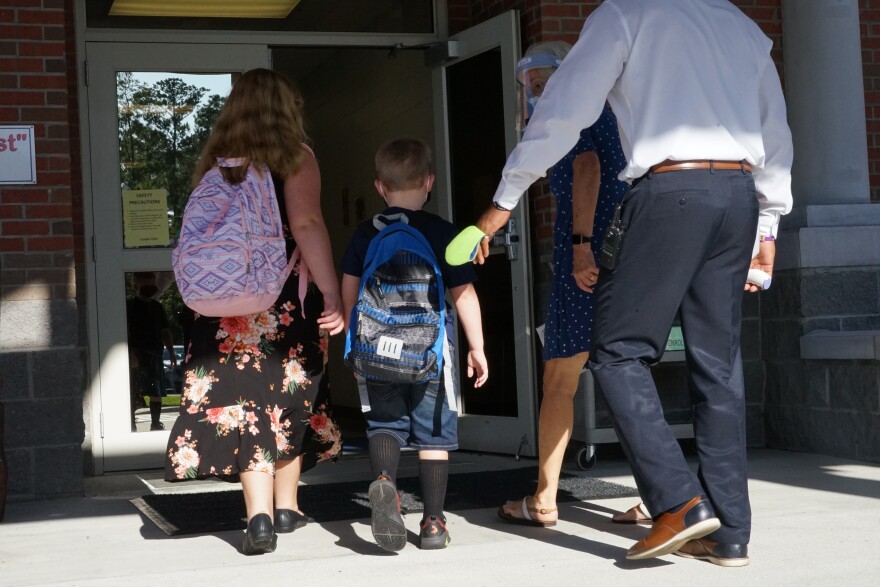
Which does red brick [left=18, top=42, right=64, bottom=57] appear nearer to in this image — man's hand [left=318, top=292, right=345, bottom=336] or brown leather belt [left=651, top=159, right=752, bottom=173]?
man's hand [left=318, top=292, right=345, bottom=336]

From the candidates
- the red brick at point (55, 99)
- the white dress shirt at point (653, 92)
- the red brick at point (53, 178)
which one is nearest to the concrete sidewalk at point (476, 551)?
the white dress shirt at point (653, 92)

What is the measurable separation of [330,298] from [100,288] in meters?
2.72

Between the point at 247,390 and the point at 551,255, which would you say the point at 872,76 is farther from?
the point at 247,390

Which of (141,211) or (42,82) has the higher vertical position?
(42,82)

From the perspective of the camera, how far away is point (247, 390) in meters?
3.93

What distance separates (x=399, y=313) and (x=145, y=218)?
3117 millimetres

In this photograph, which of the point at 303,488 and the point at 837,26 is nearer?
the point at 303,488

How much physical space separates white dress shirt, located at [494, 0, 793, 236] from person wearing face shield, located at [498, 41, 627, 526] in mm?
556

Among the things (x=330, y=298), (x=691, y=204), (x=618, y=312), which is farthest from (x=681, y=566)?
(x=330, y=298)

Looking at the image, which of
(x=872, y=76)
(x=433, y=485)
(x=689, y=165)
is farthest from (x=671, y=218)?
(x=872, y=76)

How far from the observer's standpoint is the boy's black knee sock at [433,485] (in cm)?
380

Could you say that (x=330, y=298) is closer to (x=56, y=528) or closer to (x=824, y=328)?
(x=56, y=528)

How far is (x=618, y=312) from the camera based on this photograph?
339cm

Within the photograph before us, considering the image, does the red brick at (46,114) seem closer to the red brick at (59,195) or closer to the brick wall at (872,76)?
the red brick at (59,195)
